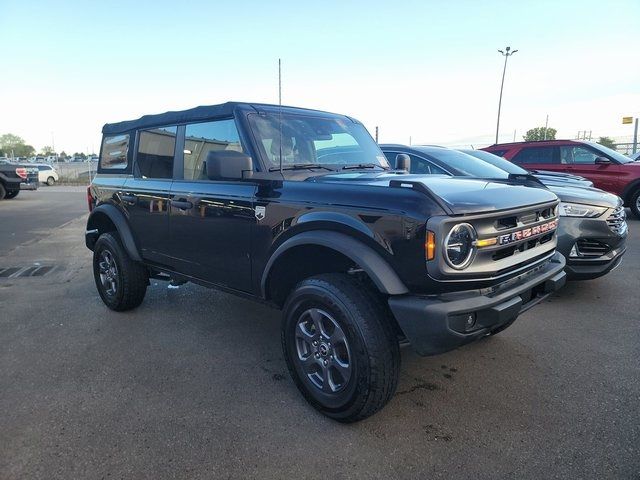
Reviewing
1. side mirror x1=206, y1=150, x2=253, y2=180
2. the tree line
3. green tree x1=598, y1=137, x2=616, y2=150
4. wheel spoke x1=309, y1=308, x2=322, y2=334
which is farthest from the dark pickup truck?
the tree line

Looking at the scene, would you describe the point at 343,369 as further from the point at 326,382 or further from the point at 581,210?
the point at 581,210

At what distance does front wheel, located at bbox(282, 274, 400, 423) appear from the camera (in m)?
2.42

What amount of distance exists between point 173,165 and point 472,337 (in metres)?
2.82

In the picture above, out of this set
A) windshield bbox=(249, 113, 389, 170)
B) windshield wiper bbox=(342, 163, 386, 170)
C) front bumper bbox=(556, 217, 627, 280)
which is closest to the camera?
windshield bbox=(249, 113, 389, 170)

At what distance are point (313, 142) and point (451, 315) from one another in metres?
1.90

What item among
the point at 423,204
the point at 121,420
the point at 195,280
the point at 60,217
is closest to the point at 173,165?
the point at 195,280

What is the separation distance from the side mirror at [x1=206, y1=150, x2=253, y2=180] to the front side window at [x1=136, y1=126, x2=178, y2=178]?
1165 millimetres

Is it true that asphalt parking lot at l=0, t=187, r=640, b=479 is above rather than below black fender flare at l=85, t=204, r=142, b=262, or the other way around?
below

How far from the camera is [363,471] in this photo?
2242mm

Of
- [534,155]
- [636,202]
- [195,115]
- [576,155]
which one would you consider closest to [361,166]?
[195,115]

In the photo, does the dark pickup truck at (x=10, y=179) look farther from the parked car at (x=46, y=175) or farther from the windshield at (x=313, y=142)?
the windshield at (x=313, y=142)

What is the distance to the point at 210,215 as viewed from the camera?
11.2 feet

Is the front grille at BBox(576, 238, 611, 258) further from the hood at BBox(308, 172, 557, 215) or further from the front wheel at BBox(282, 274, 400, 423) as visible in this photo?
the front wheel at BBox(282, 274, 400, 423)

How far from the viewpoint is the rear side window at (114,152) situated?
4566 millimetres
